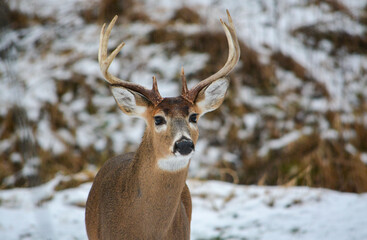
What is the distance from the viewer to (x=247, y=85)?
29.6ft

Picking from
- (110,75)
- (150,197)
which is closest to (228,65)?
(110,75)

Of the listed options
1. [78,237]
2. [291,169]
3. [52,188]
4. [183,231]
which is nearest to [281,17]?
[291,169]

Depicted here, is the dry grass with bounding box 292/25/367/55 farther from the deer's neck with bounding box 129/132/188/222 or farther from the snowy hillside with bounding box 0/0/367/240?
the deer's neck with bounding box 129/132/188/222

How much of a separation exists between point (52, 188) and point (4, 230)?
4.34 feet

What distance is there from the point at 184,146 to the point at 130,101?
24.6 inches

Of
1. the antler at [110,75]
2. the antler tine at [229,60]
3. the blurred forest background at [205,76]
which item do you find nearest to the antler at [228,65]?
the antler tine at [229,60]

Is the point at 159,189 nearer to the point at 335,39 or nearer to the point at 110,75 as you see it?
the point at 110,75

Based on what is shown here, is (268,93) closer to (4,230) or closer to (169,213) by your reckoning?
(4,230)

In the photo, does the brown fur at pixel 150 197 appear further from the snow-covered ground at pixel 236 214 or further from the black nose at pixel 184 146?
the snow-covered ground at pixel 236 214

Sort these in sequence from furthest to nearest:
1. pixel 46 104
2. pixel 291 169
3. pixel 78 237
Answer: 1. pixel 46 104
2. pixel 291 169
3. pixel 78 237

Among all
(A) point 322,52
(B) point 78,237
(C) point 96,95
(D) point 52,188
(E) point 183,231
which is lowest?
(A) point 322,52

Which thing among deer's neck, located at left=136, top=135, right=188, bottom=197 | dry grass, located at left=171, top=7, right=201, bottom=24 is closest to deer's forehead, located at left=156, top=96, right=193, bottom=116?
deer's neck, located at left=136, top=135, right=188, bottom=197

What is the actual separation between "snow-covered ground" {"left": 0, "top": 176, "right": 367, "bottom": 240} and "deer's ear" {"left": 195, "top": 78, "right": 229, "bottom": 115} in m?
1.85

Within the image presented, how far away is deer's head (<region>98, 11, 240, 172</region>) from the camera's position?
287cm
